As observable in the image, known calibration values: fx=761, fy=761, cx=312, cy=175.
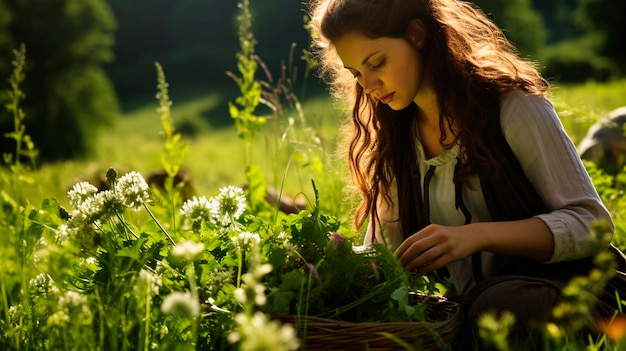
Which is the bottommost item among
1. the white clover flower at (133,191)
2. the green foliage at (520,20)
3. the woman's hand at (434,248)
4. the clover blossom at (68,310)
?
the clover blossom at (68,310)

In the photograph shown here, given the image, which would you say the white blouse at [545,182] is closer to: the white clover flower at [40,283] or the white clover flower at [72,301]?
the white clover flower at [72,301]

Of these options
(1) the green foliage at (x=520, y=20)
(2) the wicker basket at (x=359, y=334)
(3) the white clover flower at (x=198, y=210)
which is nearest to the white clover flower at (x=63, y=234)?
(3) the white clover flower at (x=198, y=210)

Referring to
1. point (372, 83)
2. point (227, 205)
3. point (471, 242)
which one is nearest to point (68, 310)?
point (227, 205)

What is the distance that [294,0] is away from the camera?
42.3 m

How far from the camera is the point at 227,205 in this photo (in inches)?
92.7

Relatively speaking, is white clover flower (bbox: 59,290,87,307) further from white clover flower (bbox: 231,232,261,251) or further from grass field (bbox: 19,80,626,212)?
grass field (bbox: 19,80,626,212)

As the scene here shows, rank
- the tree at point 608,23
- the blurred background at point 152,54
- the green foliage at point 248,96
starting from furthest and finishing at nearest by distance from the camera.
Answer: the tree at point 608,23, the blurred background at point 152,54, the green foliage at point 248,96

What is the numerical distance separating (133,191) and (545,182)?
1369 mm

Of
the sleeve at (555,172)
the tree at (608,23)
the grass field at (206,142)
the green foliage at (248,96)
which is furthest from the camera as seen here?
the tree at (608,23)

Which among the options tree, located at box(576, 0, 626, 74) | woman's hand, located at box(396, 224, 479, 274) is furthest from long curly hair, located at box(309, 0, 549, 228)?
tree, located at box(576, 0, 626, 74)

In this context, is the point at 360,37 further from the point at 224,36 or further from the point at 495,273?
the point at 224,36

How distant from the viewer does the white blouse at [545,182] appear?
2.47 m

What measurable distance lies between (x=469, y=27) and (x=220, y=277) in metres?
1.44

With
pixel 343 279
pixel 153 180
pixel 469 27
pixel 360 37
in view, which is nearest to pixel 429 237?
pixel 343 279
